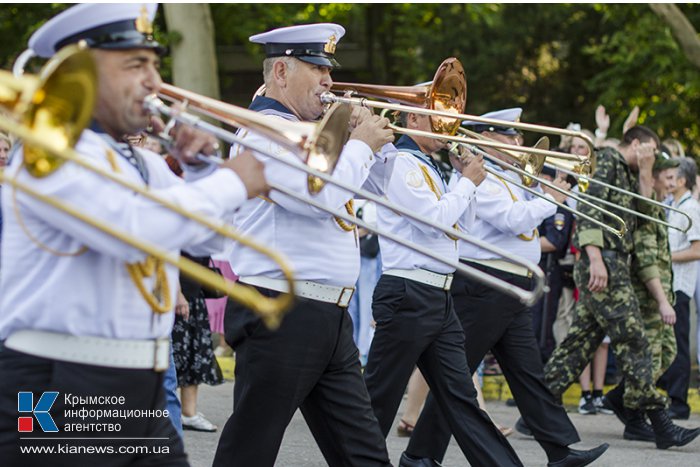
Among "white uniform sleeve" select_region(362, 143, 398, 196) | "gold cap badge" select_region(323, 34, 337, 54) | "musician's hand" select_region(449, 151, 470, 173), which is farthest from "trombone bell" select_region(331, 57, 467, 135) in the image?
"gold cap badge" select_region(323, 34, 337, 54)

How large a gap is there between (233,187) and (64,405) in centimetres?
71

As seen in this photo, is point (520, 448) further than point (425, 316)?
Yes

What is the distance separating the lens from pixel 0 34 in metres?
18.9

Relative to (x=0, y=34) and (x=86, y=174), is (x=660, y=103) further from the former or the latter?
(x=86, y=174)

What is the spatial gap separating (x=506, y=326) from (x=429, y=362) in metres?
0.80

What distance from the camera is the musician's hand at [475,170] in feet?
19.4

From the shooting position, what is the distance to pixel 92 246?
308cm

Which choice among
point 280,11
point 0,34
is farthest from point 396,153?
point 0,34

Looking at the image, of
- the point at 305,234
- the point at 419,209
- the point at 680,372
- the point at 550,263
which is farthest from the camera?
the point at 550,263

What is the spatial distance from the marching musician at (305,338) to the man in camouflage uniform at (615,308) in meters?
3.27

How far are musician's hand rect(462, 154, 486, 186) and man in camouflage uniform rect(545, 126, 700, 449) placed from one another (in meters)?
1.79

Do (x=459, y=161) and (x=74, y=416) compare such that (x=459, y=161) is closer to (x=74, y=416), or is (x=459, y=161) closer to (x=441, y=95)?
(x=441, y=95)

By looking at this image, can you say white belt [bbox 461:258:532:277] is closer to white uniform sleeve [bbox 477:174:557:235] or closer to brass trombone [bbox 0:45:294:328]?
white uniform sleeve [bbox 477:174:557:235]

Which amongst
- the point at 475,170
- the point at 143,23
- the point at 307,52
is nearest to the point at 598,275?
the point at 475,170
